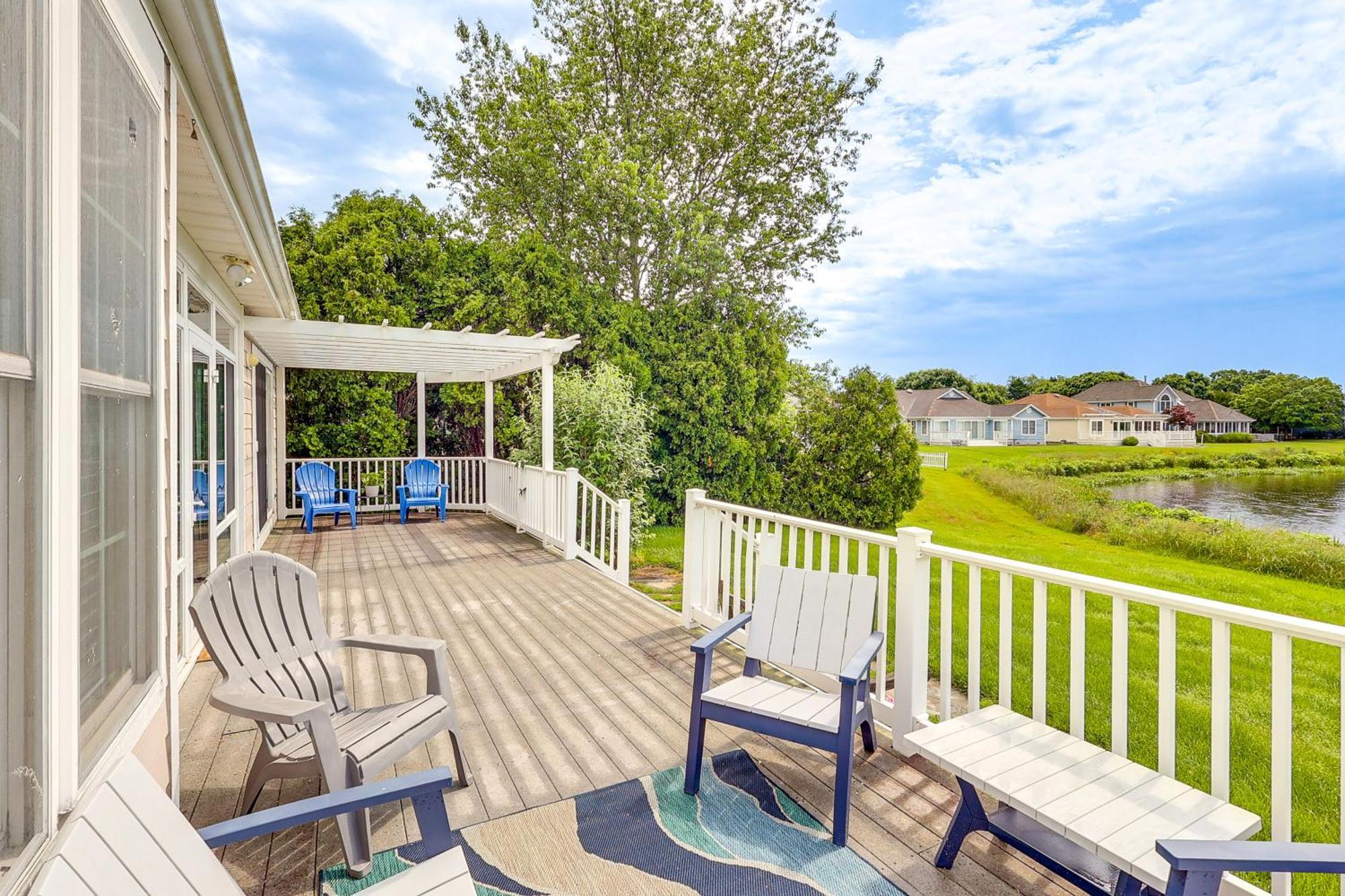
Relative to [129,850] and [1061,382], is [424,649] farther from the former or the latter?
[1061,382]

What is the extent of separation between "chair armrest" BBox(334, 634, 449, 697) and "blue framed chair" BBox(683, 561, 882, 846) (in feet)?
3.24

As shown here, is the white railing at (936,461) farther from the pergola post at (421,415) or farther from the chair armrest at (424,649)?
the chair armrest at (424,649)

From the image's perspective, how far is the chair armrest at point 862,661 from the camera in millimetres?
2355

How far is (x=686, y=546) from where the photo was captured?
474 centimetres

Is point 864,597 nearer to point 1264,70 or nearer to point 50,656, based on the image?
point 50,656

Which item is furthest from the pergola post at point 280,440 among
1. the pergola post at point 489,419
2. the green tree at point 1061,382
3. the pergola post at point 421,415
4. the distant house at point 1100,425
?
the green tree at point 1061,382

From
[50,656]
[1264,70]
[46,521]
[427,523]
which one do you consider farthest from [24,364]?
[1264,70]

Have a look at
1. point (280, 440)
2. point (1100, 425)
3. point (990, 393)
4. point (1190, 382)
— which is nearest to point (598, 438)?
point (280, 440)

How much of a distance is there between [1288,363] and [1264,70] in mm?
43575

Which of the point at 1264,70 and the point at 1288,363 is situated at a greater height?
the point at 1264,70

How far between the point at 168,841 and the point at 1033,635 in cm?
282

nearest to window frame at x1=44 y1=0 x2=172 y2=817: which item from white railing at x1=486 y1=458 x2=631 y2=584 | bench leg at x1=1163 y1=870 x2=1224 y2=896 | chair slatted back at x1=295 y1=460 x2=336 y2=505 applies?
bench leg at x1=1163 y1=870 x2=1224 y2=896

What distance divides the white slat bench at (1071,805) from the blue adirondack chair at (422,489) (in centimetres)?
841

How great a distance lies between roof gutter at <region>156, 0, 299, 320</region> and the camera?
194 cm
